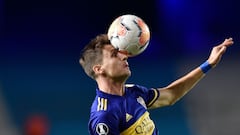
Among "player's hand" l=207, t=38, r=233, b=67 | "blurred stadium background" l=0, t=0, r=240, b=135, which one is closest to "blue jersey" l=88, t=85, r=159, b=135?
"player's hand" l=207, t=38, r=233, b=67

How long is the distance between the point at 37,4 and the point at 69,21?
36cm

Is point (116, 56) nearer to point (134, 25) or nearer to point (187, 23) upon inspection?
point (134, 25)

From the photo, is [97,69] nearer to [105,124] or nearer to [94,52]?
[94,52]

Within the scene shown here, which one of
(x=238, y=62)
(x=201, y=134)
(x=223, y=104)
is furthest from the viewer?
(x=238, y=62)

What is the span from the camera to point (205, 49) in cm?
617

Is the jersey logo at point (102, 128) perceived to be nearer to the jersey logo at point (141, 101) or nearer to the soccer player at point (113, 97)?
the soccer player at point (113, 97)

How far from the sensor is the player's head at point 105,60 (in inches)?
108

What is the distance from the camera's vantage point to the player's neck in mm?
2754

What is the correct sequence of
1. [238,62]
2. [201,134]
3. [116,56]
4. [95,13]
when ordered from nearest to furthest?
1. [116,56]
2. [201,134]
3. [238,62]
4. [95,13]

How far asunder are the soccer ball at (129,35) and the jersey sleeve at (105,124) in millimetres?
329

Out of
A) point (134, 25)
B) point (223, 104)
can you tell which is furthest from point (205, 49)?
point (134, 25)

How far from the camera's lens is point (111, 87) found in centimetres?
276

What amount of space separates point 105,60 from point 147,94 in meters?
0.29

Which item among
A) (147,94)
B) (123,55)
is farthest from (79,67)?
(123,55)
